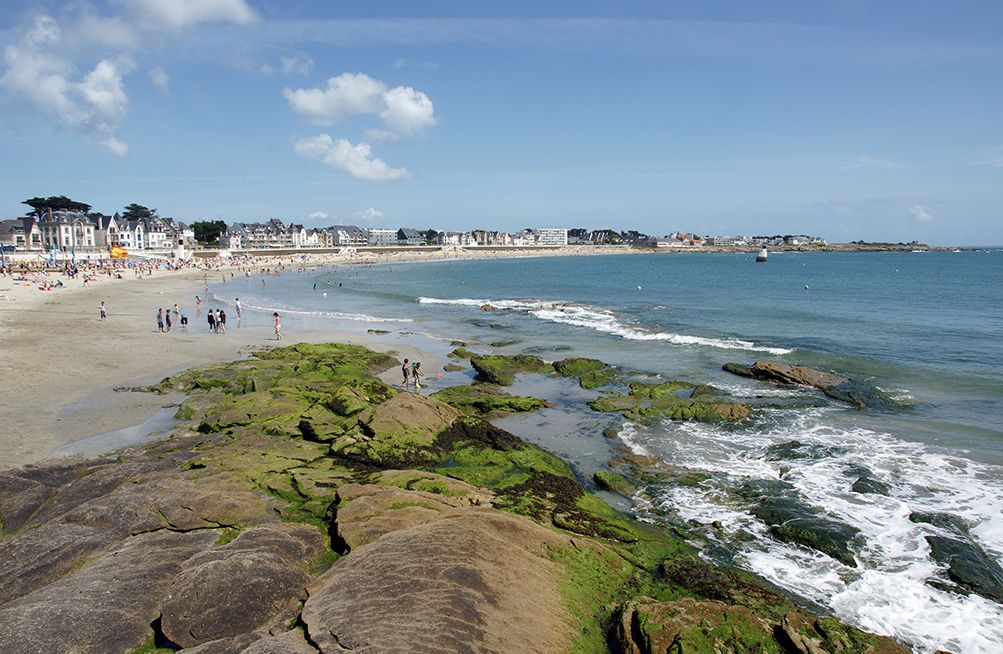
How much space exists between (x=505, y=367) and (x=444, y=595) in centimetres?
1942

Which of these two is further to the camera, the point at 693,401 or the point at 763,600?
the point at 693,401

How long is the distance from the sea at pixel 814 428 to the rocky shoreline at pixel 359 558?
0.96 metres

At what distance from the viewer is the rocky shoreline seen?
6836 mm

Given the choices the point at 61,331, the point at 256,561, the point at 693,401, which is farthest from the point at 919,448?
the point at 61,331

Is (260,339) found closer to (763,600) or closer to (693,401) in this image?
(693,401)

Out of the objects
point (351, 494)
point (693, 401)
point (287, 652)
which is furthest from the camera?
point (693, 401)

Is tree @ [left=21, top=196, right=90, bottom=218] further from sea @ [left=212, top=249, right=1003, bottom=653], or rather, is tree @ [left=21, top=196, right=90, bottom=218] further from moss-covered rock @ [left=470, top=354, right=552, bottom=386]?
moss-covered rock @ [left=470, top=354, right=552, bottom=386]

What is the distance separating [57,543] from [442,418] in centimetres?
920

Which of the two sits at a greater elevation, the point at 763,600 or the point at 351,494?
the point at 351,494

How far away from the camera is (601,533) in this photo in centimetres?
1107

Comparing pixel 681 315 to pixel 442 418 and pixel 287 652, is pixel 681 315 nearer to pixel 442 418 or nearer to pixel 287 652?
pixel 442 418

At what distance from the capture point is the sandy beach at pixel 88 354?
17609mm

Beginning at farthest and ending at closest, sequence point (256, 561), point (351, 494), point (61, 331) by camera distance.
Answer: point (61, 331), point (351, 494), point (256, 561)

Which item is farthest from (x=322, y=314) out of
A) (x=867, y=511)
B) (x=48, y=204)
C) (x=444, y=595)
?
(x=48, y=204)
